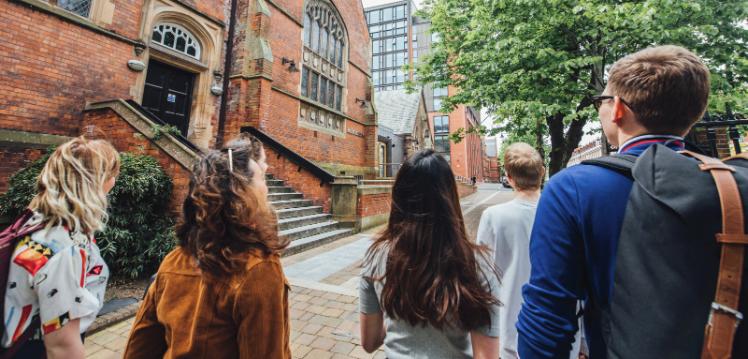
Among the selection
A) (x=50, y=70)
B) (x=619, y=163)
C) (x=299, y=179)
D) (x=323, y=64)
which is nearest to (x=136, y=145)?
(x=50, y=70)

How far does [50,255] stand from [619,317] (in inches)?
86.3

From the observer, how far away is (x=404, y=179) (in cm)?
130

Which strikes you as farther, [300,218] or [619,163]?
[300,218]

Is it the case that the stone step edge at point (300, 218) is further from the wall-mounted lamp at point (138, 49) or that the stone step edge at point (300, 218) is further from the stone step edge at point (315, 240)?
the wall-mounted lamp at point (138, 49)

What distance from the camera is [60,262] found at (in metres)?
1.28

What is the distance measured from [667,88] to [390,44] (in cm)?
5842

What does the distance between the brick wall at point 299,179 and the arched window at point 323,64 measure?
9.31 ft

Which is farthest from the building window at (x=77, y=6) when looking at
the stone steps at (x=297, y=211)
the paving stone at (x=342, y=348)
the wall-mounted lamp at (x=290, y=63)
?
the paving stone at (x=342, y=348)

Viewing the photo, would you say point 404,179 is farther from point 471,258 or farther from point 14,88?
point 14,88

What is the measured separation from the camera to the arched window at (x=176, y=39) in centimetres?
765

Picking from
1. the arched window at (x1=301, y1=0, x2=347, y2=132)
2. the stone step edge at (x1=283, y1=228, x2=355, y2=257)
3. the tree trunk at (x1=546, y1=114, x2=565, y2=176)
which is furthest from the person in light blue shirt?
the arched window at (x1=301, y1=0, x2=347, y2=132)

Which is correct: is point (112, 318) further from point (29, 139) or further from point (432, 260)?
point (29, 139)

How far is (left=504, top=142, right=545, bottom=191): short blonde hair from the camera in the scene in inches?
86.9

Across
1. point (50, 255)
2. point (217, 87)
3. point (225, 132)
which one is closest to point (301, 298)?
point (50, 255)
